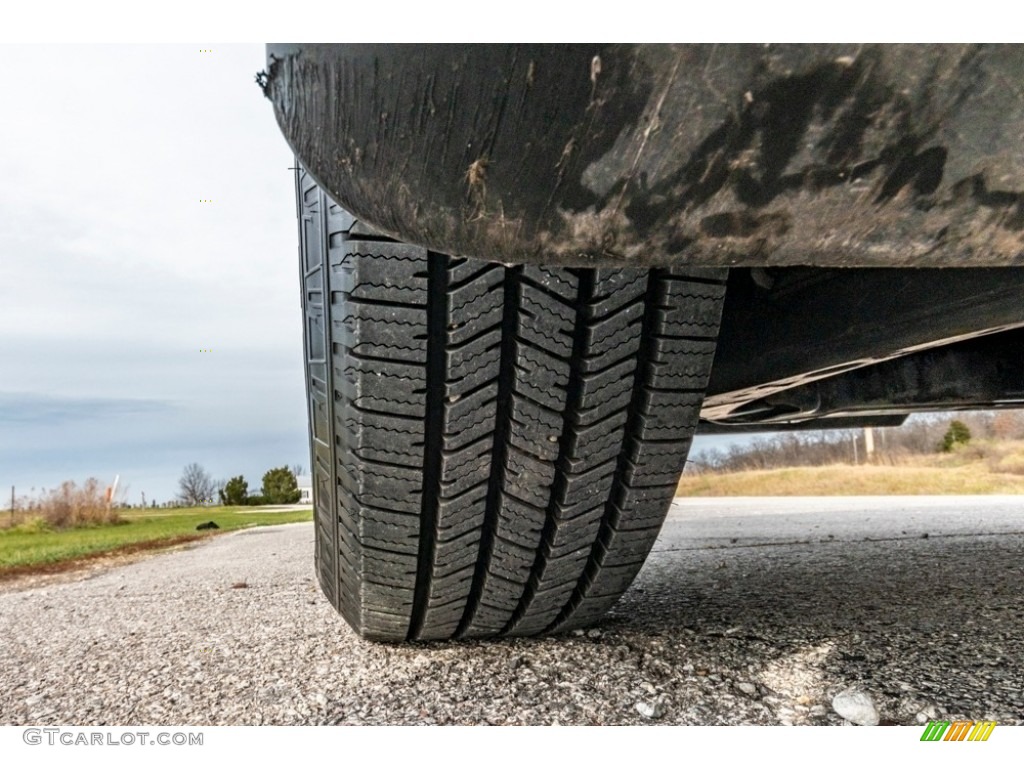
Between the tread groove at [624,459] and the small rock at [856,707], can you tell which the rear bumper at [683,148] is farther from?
the small rock at [856,707]

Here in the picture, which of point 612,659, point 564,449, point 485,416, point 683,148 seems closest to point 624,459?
point 564,449

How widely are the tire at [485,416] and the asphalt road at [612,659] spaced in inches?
4.4

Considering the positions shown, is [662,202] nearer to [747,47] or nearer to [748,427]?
[747,47]

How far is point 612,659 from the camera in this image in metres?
1.01

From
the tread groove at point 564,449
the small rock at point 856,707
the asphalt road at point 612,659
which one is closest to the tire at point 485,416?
the tread groove at point 564,449

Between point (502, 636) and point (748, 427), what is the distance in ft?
2.67

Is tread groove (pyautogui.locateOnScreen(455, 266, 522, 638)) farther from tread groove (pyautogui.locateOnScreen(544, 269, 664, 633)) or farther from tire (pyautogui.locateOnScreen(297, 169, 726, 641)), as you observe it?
tread groove (pyautogui.locateOnScreen(544, 269, 664, 633))

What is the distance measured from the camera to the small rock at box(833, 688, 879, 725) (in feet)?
2.63

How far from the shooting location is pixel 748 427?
164 cm

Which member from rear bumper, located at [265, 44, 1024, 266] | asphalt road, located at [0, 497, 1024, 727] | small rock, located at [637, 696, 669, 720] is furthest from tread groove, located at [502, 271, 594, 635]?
rear bumper, located at [265, 44, 1024, 266]

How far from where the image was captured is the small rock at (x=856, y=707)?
80cm

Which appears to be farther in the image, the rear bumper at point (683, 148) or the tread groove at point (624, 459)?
the tread groove at point (624, 459)

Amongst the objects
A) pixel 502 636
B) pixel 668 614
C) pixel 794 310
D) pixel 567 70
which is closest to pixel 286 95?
pixel 567 70

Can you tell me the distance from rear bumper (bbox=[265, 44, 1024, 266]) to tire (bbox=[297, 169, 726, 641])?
0.33 meters
